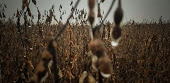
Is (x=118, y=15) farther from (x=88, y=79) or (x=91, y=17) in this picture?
(x=88, y=79)

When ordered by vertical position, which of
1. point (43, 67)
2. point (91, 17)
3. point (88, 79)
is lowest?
point (88, 79)

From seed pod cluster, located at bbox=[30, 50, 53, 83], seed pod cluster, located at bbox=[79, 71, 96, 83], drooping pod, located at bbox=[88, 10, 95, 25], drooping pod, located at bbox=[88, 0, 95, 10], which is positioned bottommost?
seed pod cluster, located at bbox=[79, 71, 96, 83]

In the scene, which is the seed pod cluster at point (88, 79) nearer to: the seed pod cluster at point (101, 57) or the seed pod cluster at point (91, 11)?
the seed pod cluster at point (101, 57)

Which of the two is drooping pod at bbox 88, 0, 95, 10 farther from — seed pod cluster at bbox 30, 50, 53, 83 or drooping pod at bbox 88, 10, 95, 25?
seed pod cluster at bbox 30, 50, 53, 83

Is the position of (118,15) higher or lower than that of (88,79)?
higher

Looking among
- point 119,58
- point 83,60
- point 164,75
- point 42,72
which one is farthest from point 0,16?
point 164,75

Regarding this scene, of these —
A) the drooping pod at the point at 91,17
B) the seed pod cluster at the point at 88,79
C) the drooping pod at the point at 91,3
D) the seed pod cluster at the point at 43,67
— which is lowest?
the seed pod cluster at the point at 88,79

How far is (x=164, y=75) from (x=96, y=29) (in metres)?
2.41

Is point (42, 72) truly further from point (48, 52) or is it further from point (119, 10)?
point (119, 10)

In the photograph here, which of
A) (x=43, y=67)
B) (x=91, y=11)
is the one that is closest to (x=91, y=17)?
(x=91, y=11)

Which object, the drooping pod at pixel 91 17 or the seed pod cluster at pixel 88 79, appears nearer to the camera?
the drooping pod at pixel 91 17

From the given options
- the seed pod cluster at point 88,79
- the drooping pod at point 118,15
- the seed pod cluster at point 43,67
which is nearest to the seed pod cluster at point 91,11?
the drooping pod at point 118,15

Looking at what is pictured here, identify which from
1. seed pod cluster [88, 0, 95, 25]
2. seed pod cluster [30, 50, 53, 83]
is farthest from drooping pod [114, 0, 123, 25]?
seed pod cluster [30, 50, 53, 83]

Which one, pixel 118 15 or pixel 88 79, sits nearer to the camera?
pixel 118 15
